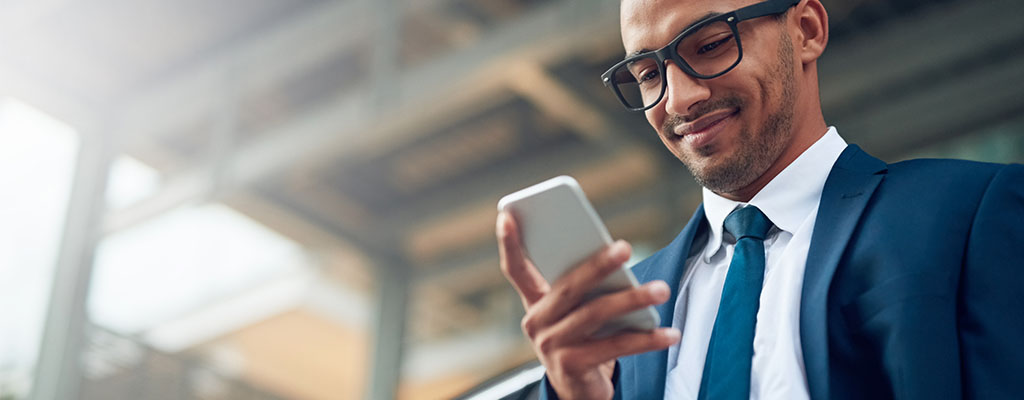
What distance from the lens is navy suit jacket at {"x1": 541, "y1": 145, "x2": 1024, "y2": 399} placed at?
0.77m

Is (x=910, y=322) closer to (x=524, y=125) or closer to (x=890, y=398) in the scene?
(x=890, y=398)

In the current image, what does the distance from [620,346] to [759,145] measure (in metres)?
0.32

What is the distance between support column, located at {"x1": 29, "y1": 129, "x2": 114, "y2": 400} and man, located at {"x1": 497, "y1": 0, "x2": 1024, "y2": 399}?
503 cm

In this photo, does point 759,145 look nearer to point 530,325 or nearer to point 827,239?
point 827,239

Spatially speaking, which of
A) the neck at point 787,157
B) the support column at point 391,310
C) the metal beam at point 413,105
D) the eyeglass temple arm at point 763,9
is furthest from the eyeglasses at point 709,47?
the support column at point 391,310

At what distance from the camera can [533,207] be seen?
0.80 meters

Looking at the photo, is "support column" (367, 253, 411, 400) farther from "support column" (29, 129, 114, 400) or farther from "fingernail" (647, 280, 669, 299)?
"fingernail" (647, 280, 669, 299)

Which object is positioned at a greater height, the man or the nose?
the nose

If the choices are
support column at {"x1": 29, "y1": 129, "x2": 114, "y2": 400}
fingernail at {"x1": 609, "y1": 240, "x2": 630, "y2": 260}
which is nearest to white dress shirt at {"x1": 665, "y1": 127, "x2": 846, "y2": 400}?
fingernail at {"x1": 609, "y1": 240, "x2": 630, "y2": 260}

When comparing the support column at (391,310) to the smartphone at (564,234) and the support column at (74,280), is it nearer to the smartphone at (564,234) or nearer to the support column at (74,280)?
the support column at (74,280)

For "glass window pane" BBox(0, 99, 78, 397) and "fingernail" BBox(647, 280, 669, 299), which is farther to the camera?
"glass window pane" BBox(0, 99, 78, 397)

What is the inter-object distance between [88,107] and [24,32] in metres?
0.70

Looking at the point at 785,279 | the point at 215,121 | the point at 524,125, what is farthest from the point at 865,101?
the point at 785,279

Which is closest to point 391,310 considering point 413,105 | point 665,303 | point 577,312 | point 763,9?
point 413,105
